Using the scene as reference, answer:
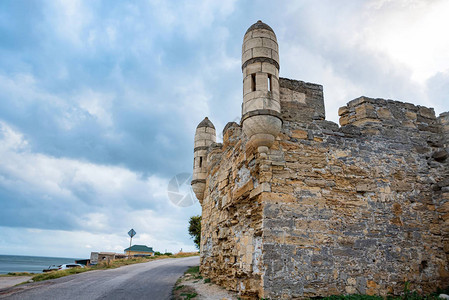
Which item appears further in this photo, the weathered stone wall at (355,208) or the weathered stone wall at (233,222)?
the weathered stone wall at (233,222)

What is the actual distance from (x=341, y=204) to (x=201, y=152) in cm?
800

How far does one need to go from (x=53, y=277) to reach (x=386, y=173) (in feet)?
45.1

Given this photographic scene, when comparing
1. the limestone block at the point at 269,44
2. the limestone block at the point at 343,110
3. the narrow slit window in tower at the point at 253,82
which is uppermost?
the limestone block at the point at 269,44

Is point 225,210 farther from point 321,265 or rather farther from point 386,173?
point 386,173

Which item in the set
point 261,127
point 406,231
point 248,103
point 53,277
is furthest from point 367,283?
point 53,277

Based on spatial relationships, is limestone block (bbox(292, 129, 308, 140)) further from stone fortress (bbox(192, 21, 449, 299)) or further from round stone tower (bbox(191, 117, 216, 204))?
round stone tower (bbox(191, 117, 216, 204))

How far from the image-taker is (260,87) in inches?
289

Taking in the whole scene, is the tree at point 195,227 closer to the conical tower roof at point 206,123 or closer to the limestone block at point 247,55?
the conical tower roof at point 206,123

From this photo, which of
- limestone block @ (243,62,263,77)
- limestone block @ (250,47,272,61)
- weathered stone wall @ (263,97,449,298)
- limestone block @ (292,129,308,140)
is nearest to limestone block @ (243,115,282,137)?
weathered stone wall @ (263,97,449,298)

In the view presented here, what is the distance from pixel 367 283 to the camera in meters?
6.69

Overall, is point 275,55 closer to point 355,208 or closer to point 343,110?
point 343,110

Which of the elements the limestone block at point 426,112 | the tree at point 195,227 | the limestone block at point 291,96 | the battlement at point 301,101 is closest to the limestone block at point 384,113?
the limestone block at point 426,112

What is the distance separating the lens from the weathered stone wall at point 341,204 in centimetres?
646

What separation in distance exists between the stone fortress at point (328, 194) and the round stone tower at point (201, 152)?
4830 millimetres
